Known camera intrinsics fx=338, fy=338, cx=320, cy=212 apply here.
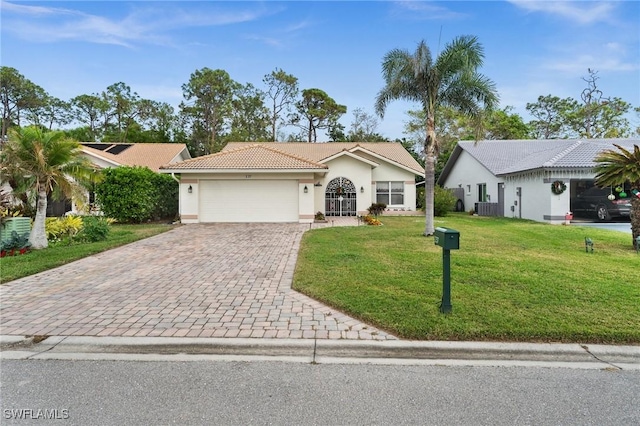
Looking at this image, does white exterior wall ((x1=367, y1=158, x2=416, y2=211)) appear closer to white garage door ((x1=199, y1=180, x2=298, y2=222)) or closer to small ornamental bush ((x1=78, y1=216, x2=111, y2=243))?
white garage door ((x1=199, y1=180, x2=298, y2=222))

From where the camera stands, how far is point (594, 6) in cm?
1002

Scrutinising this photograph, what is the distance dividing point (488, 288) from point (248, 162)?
1388 cm

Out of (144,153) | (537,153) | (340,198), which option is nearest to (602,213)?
(537,153)

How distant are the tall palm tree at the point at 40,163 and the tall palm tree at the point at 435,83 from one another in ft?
34.3

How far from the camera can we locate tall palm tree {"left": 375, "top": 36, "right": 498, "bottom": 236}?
37.5ft

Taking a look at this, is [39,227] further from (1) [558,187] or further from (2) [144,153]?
(1) [558,187]

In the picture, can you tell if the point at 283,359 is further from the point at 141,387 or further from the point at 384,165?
the point at 384,165

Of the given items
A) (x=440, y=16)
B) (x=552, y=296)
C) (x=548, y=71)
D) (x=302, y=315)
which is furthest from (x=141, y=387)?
(x=548, y=71)

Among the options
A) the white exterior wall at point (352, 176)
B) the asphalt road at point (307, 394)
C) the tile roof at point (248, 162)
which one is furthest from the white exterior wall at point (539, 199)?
the asphalt road at point (307, 394)

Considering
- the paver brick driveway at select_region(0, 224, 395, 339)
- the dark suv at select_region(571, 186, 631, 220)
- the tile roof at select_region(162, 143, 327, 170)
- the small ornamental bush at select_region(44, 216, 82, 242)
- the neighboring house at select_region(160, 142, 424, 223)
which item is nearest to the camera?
the paver brick driveway at select_region(0, 224, 395, 339)

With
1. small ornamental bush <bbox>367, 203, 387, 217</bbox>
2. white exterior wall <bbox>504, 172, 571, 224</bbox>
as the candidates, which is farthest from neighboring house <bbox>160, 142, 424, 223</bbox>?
white exterior wall <bbox>504, 172, 571, 224</bbox>

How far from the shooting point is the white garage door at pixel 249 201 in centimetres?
1720

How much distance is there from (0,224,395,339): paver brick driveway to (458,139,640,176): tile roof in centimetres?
1169

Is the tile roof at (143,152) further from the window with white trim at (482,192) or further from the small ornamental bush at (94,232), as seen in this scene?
the window with white trim at (482,192)
